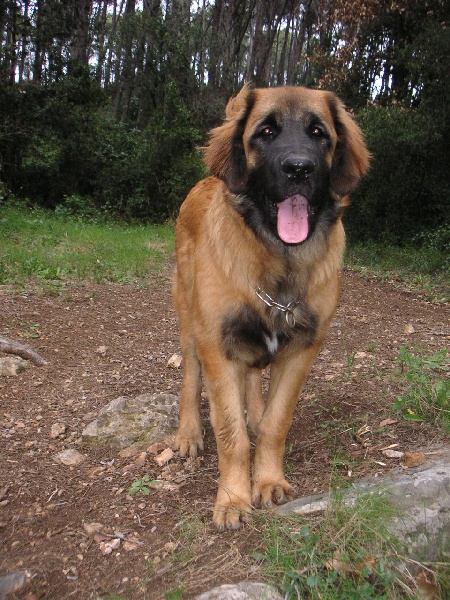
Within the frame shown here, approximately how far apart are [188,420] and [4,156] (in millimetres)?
16905

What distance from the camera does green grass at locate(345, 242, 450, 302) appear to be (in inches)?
376

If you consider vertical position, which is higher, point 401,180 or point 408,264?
point 401,180

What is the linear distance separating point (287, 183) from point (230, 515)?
163 centimetres

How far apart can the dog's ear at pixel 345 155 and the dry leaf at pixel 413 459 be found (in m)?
1.43

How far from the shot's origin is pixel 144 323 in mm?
6512

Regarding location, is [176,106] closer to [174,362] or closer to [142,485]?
[174,362]

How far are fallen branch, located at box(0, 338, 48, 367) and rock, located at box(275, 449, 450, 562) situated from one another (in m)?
→ 2.75

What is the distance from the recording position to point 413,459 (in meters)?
2.98

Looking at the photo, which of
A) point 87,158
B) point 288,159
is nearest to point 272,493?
point 288,159

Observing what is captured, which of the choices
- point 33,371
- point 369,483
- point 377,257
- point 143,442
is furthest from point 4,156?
point 369,483

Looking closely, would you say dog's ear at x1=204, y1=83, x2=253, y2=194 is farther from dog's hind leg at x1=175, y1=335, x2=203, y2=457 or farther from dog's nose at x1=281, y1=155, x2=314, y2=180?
dog's hind leg at x1=175, y1=335, x2=203, y2=457

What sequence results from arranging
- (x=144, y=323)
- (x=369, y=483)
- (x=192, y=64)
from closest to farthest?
→ (x=369, y=483) → (x=144, y=323) → (x=192, y=64)

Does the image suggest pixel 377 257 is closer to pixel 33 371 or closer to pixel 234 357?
pixel 33 371

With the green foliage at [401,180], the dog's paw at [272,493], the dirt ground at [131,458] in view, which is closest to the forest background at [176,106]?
the green foliage at [401,180]
